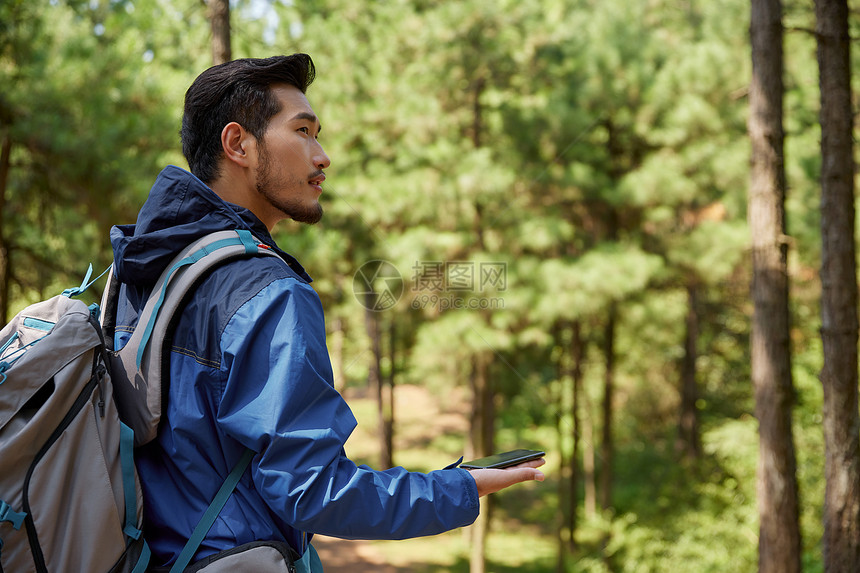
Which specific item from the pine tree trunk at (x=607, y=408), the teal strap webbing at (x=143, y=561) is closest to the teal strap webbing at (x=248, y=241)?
the teal strap webbing at (x=143, y=561)

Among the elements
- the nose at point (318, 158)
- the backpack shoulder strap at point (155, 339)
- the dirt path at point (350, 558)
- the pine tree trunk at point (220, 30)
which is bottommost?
the dirt path at point (350, 558)

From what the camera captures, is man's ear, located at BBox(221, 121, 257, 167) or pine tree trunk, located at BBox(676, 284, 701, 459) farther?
pine tree trunk, located at BBox(676, 284, 701, 459)

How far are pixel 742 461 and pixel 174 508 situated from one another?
35.0 ft

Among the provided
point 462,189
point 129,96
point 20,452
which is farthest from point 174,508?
point 462,189

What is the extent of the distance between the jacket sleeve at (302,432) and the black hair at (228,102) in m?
0.34

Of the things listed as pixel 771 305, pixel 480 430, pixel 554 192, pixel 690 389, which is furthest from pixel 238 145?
pixel 690 389

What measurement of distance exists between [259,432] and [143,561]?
242mm

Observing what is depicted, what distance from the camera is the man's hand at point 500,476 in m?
1.00

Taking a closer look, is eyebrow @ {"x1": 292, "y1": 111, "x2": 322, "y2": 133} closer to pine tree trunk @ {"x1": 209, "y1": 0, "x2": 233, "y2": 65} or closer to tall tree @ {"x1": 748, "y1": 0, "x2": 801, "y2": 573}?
pine tree trunk @ {"x1": 209, "y1": 0, "x2": 233, "y2": 65}

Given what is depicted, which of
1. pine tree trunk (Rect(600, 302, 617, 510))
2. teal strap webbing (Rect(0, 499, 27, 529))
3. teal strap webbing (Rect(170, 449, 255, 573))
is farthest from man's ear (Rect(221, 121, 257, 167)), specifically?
pine tree trunk (Rect(600, 302, 617, 510))

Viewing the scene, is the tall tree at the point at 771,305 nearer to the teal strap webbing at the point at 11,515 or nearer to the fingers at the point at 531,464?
the fingers at the point at 531,464

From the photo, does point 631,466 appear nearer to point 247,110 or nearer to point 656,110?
point 656,110

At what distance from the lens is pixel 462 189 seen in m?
9.45

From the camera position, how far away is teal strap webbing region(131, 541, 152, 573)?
872 mm
